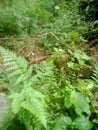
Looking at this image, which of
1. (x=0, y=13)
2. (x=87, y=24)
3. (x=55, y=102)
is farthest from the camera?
(x=0, y=13)

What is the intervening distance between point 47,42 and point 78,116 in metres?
2.24

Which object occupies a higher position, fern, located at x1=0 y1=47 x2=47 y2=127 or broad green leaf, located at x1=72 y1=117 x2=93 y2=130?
fern, located at x1=0 y1=47 x2=47 y2=127

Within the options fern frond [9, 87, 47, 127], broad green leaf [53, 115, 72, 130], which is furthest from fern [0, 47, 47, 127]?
broad green leaf [53, 115, 72, 130]

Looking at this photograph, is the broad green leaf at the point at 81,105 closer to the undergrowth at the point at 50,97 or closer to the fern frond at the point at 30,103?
the undergrowth at the point at 50,97

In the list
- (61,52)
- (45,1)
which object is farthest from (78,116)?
(45,1)

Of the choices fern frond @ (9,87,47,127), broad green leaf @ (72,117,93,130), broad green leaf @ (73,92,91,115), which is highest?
fern frond @ (9,87,47,127)

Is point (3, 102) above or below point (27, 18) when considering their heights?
below

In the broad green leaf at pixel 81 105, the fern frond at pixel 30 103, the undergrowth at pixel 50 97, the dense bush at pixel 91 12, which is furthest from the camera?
the dense bush at pixel 91 12

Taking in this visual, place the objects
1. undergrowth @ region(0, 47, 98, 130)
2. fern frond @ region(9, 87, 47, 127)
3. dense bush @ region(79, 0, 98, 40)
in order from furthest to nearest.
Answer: dense bush @ region(79, 0, 98, 40) → undergrowth @ region(0, 47, 98, 130) → fern frond @ region(9, 87, 47, 127)

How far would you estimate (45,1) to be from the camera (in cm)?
767

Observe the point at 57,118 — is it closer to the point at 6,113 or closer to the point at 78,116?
the point at 78,116

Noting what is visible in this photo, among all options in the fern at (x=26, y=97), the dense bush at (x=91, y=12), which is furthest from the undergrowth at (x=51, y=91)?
the dense bush at (x=91, y=12)

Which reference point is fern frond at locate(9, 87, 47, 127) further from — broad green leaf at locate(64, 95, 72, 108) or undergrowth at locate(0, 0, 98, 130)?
broad green leaf at locate(64, 95, 72, 108)

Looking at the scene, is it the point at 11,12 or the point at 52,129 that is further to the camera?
the point at 11,12
